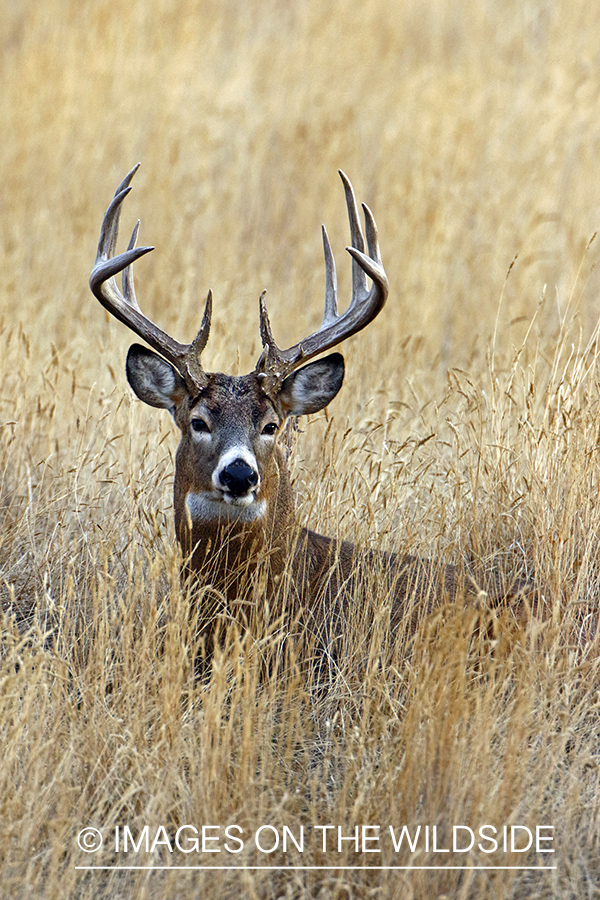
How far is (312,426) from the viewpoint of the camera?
613cm

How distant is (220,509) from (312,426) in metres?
2.11

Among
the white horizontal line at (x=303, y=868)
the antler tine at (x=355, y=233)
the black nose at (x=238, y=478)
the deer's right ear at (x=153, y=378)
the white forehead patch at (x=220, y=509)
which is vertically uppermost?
the antler tine at (x=355, y=233)

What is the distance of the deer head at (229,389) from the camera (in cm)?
407

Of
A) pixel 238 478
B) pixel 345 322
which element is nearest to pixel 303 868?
pixel 238 478

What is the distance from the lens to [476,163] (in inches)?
396

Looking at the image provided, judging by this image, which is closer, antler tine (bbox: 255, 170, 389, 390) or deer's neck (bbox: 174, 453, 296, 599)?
deer's neck (bbox: 174, 453, 296, 599)

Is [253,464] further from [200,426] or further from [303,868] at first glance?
[303,868]

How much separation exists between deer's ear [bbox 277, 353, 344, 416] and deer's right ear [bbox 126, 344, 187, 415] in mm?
434

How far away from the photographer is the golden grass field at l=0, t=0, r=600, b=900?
308 centimetres

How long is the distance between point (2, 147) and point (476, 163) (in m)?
4.43

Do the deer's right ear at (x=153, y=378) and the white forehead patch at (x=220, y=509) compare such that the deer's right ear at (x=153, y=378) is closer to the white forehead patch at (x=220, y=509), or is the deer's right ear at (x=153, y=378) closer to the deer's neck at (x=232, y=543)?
the deer's neck at (x=232, y=543)

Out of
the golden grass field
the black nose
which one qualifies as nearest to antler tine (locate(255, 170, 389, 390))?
the black nose

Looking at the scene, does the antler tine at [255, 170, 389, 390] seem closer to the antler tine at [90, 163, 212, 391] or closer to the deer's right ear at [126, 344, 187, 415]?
the antler tine at [90, 163, 212, 391]

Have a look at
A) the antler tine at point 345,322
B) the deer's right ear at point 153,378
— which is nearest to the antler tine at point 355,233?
the antler tine at point 345,322
